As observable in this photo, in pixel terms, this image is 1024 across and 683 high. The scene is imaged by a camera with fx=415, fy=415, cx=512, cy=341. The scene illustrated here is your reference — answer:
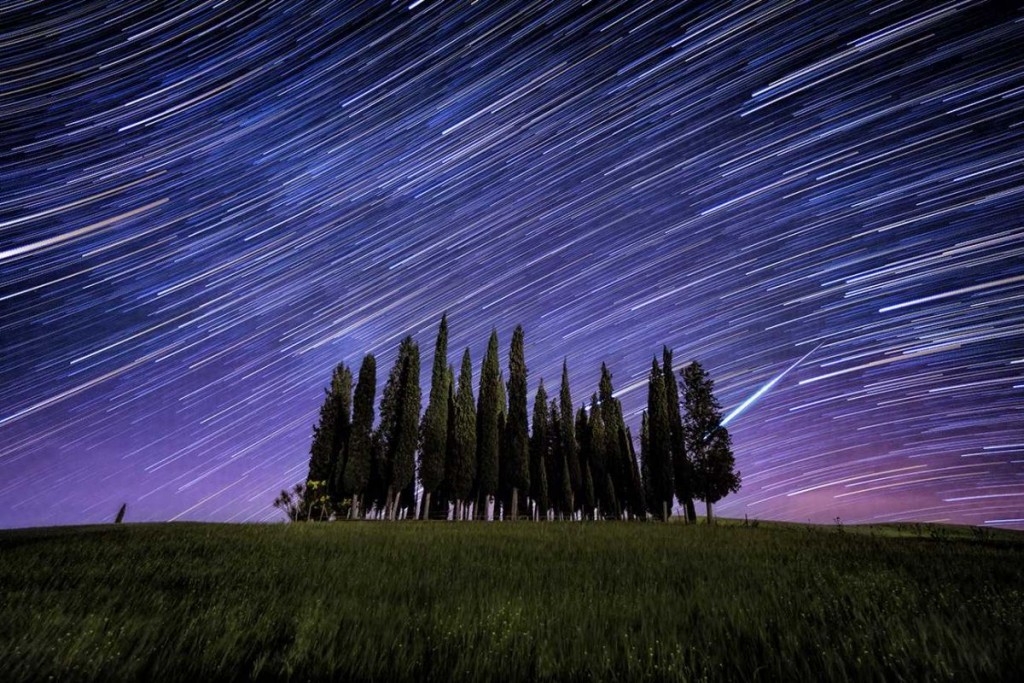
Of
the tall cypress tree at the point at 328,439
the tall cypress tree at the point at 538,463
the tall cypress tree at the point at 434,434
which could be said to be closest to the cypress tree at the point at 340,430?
the tall cypress tree at the point at 328,439

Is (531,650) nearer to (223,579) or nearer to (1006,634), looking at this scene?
(1006,634)

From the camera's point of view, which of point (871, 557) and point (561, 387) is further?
point (561, 387)

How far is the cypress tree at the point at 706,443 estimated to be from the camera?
34625mm

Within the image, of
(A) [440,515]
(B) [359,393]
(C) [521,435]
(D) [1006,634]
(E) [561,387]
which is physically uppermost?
(E) [561,387]

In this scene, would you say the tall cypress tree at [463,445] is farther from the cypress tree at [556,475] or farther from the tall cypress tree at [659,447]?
the tall cypress tree at [659,447]

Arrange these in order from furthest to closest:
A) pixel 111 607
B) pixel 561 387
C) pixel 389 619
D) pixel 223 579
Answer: pixel 561 387
pixel 223 579
pixel 111 607
pixel 389 619

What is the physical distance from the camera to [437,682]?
7.63 feet

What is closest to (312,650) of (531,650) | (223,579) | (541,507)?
(531,650)

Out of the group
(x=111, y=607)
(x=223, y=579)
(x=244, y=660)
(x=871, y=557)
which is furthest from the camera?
(x=871, y=557)

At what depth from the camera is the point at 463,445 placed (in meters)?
33.0

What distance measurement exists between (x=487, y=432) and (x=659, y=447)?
48.4 ft

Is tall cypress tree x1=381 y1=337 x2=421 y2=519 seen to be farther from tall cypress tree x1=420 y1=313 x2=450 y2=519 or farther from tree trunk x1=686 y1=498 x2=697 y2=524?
tree trunk x1=686 y1=498 x2=697 y2=524

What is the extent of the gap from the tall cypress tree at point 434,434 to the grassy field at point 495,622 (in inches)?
1034

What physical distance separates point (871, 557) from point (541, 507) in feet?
111
